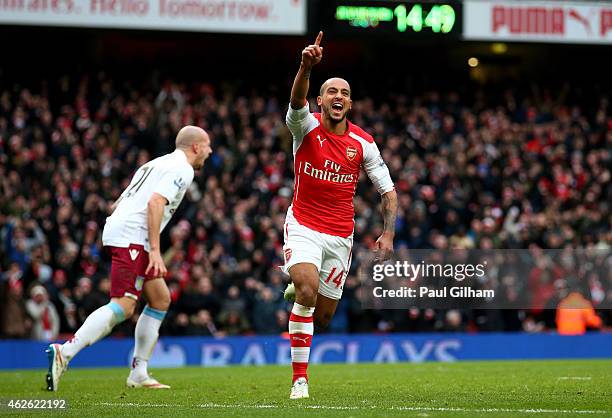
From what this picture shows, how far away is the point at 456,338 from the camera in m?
20.9

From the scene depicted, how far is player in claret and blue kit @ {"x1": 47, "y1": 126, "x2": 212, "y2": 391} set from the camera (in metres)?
10.3

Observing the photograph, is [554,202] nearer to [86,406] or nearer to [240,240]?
[240,240]

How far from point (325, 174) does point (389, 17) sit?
1233 centimetres

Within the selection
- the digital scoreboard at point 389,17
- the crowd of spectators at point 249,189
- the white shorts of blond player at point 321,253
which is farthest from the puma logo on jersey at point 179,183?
the digital scoreboard at point 389,17

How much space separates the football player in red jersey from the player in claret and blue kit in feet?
4.51

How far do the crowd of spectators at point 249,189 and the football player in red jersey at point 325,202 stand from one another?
10225mm

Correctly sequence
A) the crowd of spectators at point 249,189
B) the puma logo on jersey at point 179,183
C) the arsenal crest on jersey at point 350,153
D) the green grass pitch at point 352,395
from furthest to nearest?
the crowd of spectators at point 249,189 → the puma logo on jersey at point 179,183 → the arsenal crest on jersey at point 350,153 → the green grass pitch at point 352,395

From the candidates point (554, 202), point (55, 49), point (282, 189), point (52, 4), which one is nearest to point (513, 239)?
point (554, 202)

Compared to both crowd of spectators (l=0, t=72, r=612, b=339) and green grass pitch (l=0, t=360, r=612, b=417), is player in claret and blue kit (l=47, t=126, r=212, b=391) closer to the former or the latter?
green grass pitch (l=0, t=360, r=612, b=417)

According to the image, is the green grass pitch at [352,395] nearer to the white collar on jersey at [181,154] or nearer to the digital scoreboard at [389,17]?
the white collar on jersey at [181,154]

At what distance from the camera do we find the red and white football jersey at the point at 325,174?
9641 millimetres

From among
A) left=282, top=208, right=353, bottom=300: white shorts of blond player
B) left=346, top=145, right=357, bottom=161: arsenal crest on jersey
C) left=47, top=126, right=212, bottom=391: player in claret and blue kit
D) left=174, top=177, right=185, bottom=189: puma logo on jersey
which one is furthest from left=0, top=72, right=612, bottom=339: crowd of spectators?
left=346, top=145, right=357, bottom=161: arsenal crest on jersey

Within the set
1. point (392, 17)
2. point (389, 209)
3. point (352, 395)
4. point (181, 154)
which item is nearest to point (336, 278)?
point (389, 209)

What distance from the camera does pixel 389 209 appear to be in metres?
9.90
